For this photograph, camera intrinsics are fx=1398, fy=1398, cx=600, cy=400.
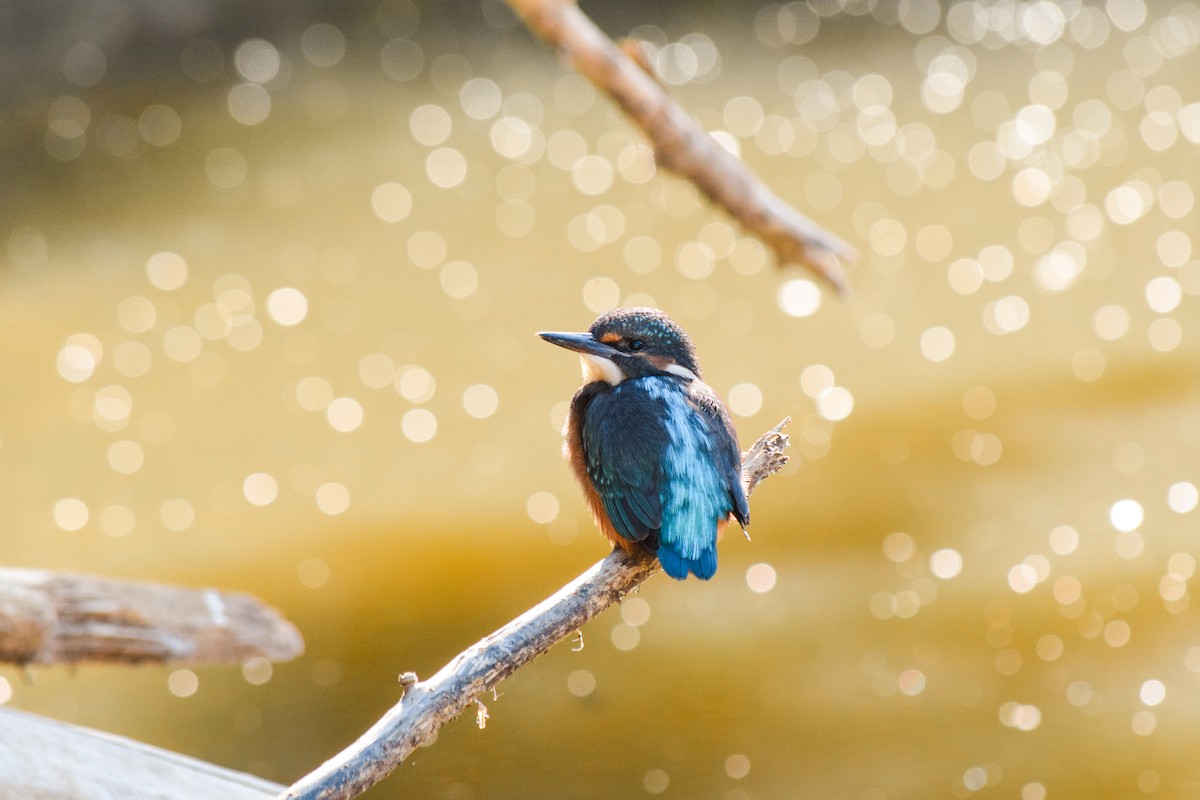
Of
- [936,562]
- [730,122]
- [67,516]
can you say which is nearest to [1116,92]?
[730,122]

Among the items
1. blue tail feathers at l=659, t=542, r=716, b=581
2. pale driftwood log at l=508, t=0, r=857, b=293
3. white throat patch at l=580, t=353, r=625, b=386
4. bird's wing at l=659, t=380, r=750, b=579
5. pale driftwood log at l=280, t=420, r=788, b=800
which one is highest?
pale driftwood log at l=508, t=0, r=857, b=293

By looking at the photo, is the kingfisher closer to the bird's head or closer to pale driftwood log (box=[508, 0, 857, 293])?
the bird's head

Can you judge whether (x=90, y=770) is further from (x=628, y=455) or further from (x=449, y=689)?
(x=628, y=455)

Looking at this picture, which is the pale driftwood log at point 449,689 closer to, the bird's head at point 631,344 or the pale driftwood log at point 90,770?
the bird's head at point 631,344

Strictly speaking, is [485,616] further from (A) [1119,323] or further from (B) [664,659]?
(A) [1119,323]

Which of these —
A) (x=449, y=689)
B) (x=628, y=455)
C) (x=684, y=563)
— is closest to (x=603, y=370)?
(x=628, y=455)

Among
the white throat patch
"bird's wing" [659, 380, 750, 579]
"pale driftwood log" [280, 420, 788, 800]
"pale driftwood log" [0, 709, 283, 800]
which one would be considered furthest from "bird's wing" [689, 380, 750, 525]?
"pale driftwood log" [0, 709, 283, 800]
